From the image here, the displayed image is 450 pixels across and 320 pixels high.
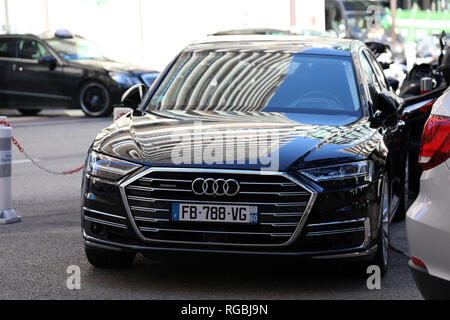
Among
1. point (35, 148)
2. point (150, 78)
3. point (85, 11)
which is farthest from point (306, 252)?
point (85, 11)

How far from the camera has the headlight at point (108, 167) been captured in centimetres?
626

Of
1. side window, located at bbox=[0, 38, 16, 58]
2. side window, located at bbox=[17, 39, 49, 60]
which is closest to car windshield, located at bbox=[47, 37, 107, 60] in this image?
side window, located at bbox=[17, 39, 49, 60]

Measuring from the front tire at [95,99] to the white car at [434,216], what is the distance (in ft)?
52.6

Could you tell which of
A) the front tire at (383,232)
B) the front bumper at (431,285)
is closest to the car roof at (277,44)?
the front tire at (383,232)

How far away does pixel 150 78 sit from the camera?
66.4 ft

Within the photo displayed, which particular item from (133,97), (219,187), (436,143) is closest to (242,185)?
(219,187)

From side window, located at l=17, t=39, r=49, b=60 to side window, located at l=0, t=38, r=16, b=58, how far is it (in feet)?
0.45

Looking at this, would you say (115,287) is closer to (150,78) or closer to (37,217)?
(37,217)

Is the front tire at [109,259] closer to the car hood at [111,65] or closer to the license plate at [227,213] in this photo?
the license plate at [227,213]

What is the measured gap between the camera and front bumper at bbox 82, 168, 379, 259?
239 inches

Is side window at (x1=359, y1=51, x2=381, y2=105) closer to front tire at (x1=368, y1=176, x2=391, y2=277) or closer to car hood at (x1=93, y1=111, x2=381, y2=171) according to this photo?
car hood at (x1=93, y1=111, x2=381, y2=171)

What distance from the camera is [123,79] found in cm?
2042

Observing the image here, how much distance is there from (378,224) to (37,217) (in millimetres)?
3829

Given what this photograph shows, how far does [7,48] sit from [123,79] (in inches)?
105
